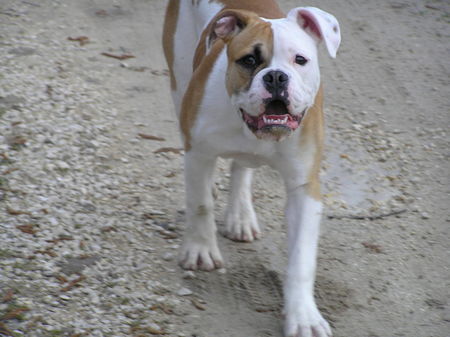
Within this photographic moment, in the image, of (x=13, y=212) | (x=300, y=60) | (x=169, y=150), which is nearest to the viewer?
(x=300, y=60)

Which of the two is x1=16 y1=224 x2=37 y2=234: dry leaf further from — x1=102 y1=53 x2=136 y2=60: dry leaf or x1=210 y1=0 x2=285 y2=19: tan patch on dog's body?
x1=102 y1=53 x2=136 y2=60: dry leaf

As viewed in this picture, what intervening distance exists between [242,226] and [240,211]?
10cm

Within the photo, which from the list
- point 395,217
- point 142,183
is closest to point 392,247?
point 395,217

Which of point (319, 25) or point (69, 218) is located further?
point (69, 218)

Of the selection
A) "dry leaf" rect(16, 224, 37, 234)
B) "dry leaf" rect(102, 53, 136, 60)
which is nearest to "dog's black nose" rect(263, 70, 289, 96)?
"dry leaf" rect(16, 224, 37, 234)

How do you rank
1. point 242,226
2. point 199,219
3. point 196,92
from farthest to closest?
point 242,226
point 199,219
point 196,92

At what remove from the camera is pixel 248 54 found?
3518 mm

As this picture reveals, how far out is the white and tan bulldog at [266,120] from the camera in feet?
11.4

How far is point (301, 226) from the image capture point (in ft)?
12.5

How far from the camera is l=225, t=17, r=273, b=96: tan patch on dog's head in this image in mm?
3502

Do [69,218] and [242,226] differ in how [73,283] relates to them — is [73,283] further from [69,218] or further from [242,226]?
[242,226]

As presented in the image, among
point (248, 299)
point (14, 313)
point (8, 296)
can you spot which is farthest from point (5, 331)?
point (248, 299)

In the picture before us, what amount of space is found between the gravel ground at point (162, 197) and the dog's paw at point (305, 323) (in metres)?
0.20

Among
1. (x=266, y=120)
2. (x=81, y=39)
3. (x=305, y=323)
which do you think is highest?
(x=266, y=120)
